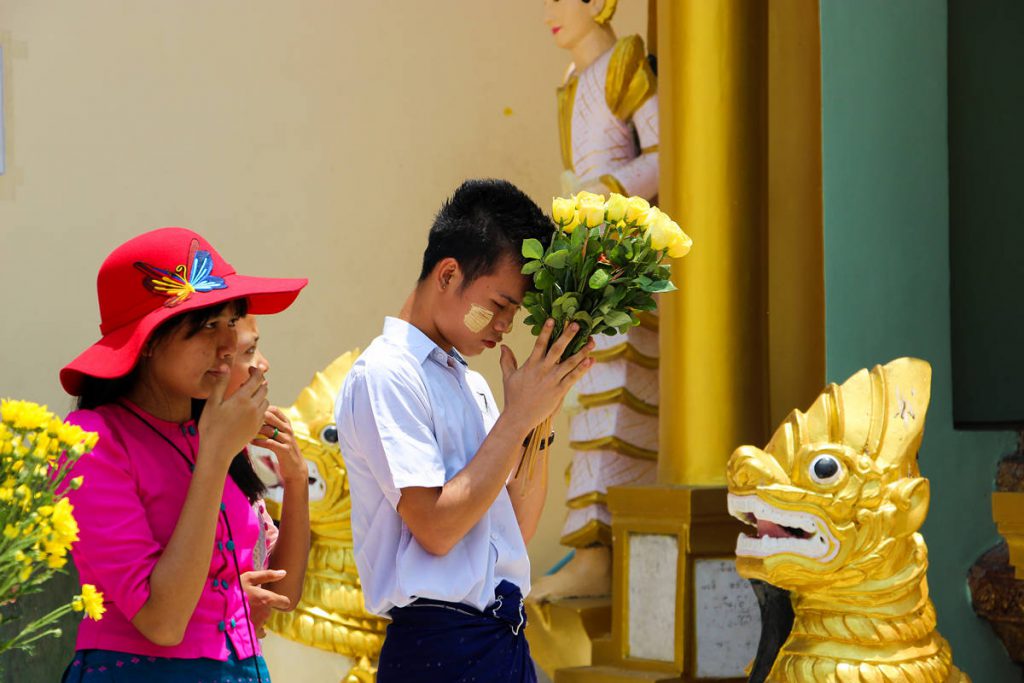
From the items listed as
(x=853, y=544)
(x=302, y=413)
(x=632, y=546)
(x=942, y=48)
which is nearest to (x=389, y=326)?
(x=853, y=544)

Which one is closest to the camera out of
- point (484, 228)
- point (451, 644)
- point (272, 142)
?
point (451, 644)

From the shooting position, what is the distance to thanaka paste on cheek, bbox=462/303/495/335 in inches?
73.5

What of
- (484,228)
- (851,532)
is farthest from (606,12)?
(484,228)

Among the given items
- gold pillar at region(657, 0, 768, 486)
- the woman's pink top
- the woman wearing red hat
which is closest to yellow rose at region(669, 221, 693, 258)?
the woman wearing red hat

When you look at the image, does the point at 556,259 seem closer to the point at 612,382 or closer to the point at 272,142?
the point at 612,382

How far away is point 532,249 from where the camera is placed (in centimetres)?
183

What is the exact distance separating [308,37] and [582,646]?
2.70 m

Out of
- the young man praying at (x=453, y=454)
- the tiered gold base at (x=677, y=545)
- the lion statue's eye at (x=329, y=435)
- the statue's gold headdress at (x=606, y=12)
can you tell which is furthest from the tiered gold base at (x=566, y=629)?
the young man praying at (x=453, y=454)

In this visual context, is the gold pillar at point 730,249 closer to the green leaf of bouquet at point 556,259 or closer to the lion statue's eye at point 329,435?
the lion statue's eye at point 329,435

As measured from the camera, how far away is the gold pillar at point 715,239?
12.4 feet

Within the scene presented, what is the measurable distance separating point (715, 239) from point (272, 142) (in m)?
2.24

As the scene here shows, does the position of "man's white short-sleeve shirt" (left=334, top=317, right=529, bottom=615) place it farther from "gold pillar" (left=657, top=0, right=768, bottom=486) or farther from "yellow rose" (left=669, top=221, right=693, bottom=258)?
"gold pillar" (left=657, top=0, right=768, bottom=486)

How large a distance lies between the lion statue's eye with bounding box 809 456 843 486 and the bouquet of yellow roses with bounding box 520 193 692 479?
1.21 metres

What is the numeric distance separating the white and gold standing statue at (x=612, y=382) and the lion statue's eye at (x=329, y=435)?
74cm
